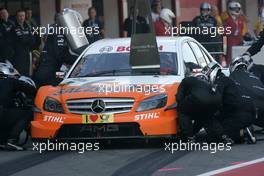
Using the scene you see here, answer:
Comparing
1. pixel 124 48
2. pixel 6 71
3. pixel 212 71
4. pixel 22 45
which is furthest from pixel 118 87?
pixel 22 45

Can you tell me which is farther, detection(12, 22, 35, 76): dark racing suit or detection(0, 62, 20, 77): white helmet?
detection(12, 22, 35, 76): dark racing suit

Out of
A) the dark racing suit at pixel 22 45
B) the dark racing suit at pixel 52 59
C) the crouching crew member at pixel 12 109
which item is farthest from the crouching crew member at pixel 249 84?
the dark racing suit at pixel 22 45

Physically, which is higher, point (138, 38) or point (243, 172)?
point (138, 38)

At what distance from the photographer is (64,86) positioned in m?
14.3

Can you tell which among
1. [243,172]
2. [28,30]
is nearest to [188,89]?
[243,172]

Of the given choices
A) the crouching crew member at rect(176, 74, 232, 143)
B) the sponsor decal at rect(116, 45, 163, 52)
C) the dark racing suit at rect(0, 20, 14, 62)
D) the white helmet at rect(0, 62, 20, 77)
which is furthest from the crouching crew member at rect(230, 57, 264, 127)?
the dark racing suit at rect(0, 20, 14, 62)

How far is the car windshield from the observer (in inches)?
576

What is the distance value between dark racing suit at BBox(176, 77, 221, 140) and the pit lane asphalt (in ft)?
1.37

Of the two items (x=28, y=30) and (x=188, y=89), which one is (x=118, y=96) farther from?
(x=28, y=30)

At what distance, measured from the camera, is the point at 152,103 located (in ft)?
44.1

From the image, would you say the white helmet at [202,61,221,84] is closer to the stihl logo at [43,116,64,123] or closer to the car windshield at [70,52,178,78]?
the car windshield at [70,52,178,78]

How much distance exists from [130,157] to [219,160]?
Result: 121 cm

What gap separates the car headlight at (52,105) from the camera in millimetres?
13668

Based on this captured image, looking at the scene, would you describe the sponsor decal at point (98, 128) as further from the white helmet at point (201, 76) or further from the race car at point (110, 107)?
the white helmet at point (201, 76)
